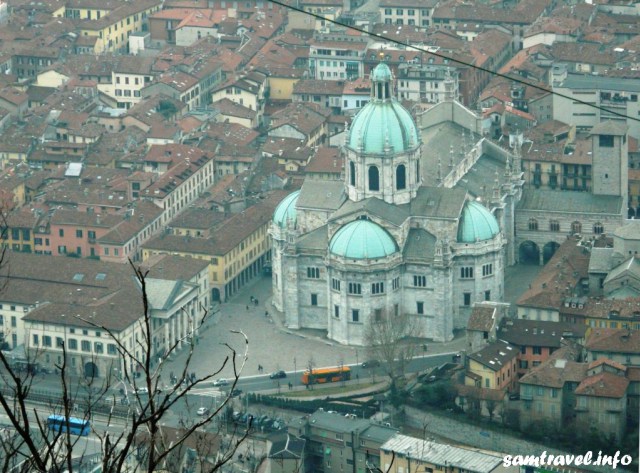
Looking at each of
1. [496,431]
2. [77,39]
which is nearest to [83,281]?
[496,431]

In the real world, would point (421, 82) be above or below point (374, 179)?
below

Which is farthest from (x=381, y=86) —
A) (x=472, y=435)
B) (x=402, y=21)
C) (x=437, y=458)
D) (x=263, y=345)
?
(x=402, y=21)

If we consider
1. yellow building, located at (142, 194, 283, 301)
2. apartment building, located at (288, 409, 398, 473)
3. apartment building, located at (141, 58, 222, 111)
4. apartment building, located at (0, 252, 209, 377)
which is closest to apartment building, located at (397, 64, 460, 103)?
apartment building, located at (141, 58, 222, 111)

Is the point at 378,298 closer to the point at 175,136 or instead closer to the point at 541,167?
the point at 541,167

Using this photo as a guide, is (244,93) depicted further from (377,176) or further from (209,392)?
(209,392)

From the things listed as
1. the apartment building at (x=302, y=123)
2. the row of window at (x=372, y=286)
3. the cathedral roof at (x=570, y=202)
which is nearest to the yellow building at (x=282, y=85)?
the apartment building at (x=302, y=123)

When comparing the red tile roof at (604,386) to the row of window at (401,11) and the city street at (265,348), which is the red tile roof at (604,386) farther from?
the row of window at (401,11)
